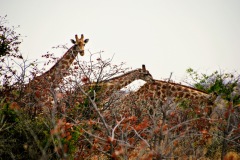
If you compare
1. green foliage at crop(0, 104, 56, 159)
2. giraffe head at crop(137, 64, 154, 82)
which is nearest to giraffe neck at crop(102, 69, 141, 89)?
giraffe head at crop(137, 64, 154, 82)

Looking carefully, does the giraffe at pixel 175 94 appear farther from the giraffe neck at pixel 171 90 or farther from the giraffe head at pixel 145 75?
the giraffe head at pixel 145 75

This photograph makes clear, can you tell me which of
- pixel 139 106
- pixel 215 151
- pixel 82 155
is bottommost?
pixel 215 151

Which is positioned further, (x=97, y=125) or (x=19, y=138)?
(x=97, y=125)

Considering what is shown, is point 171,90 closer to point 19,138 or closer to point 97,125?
point 97,125

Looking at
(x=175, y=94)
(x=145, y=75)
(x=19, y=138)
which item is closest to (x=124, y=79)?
(x=145, y=75)

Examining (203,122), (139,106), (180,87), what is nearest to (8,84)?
(139,106)

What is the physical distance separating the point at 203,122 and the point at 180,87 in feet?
13.0

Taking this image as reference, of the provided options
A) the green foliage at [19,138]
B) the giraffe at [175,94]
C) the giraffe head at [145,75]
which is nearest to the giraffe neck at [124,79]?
the giraffe head at [145,75]

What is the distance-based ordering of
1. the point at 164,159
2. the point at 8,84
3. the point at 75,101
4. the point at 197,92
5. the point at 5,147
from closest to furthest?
the point at 164,159
the point at 5,147
the point at 75,101
the point at 8,84
the point at 197,92

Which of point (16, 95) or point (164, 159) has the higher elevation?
point (16, 95)

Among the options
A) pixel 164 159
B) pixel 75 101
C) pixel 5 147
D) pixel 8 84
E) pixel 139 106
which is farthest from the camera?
pixel 139 106

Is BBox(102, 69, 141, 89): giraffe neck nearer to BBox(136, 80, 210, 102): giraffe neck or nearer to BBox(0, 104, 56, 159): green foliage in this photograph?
BBox(136, 80, 210, 102): giraffe neck

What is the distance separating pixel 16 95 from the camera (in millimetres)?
5762

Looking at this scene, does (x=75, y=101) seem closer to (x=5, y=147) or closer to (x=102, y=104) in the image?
(x=102, y=104)
